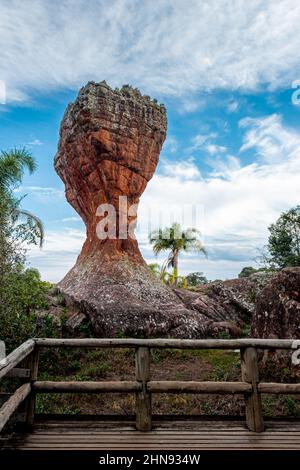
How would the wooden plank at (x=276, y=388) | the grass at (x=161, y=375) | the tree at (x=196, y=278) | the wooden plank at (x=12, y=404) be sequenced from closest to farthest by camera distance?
the wooden plank at (x=12, y=404) → the wooden plank at (x=276, y=388) → the grass at (x=161, y=375) → the tree at (x=196, y=278)

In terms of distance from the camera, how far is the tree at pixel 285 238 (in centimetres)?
2086

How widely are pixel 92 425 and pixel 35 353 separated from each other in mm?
1181

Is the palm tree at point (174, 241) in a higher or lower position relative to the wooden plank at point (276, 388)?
higher

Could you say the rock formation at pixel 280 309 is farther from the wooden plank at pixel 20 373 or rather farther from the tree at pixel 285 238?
the tree at pixel 285 238

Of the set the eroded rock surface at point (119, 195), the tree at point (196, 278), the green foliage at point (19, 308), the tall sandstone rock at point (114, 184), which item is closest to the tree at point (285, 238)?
the eroded rock surface at point (119, 195)

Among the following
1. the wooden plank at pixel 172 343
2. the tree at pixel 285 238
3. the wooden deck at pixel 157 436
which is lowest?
the wooden deck at pixel 157 436

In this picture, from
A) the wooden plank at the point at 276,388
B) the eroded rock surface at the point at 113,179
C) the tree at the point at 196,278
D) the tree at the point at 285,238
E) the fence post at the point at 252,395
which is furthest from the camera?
the tree at the point at 196,278

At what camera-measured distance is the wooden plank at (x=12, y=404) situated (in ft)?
10.3

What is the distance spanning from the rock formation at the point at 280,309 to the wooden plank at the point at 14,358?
604 centimetres

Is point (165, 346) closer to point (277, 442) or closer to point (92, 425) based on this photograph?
point (92, 425)

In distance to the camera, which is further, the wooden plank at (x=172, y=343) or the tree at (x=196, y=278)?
the tree at (x=196, y=278)

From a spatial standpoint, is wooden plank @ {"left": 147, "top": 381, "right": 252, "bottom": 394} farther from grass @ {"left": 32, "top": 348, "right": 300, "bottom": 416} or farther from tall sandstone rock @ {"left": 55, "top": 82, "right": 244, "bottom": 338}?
tall sandstone rock @ {"left": 55, "top": 82, "right": 244, "bottom": 338}

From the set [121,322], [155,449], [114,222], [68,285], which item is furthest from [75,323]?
[155,449]
